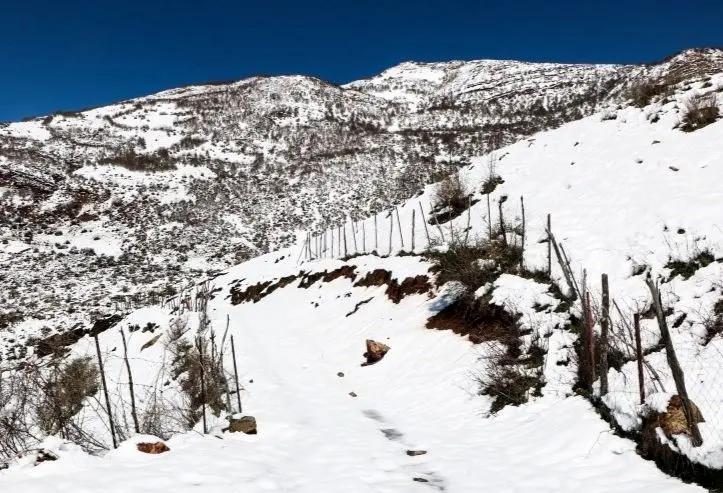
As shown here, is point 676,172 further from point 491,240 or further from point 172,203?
point 172,203

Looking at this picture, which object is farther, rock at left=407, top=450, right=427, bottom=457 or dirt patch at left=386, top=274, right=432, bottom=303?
dirt patch at left=386, top=274, right=432, bottom=303

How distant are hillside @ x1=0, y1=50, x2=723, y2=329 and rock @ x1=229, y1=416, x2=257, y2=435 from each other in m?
23.5

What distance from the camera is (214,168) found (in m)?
68.8

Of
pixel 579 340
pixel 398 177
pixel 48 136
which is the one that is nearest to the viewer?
pixel 579 340

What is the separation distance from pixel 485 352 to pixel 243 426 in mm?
5928

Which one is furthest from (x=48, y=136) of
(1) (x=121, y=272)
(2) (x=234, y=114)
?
(1) (x=121, y=272)

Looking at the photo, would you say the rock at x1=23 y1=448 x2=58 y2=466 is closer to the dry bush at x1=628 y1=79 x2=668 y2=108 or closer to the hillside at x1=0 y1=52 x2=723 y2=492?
the hillside at x1=0 y1=52 x2=723 y2=492

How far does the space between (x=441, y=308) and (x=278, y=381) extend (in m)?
5.47

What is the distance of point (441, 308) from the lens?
14789mm

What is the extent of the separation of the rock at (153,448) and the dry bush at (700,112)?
2111 centimetres

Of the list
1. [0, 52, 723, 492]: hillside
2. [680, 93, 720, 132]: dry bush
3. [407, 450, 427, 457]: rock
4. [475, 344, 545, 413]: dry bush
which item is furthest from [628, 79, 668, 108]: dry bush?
[407, 450, 427, 457]: rock

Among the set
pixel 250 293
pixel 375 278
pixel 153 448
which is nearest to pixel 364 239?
pixel 375 278

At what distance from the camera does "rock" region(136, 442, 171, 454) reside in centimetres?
679

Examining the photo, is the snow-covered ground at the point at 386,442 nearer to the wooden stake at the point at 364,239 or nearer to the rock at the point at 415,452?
the rock at the point at 415,452
